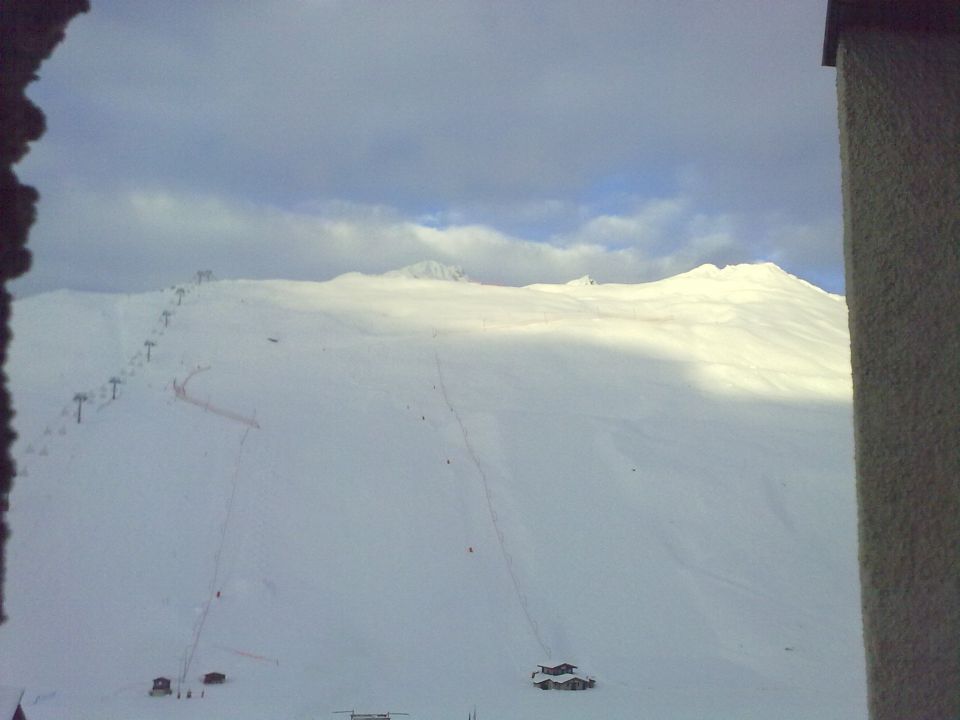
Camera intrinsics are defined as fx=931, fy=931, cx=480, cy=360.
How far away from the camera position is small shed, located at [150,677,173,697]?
36.7 ft

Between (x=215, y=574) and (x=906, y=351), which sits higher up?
(x=906, y=351)

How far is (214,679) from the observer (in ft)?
38.5

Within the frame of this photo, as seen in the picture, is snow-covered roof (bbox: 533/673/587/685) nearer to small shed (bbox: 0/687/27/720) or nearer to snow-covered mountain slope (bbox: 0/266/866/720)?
snow-covered mountain slope (bbox: 0/266/866/720)

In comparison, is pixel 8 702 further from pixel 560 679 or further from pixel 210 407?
pixel 210 407

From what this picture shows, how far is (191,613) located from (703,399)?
47.1 ft

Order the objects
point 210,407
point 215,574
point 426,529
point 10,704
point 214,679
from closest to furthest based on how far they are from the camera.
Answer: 1. point 10,704
2. point 214,679
3. point 215,574
4. point 426,529
5. point 210,407

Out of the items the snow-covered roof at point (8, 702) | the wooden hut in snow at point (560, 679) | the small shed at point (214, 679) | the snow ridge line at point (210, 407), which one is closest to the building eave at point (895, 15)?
the snow-covered roof at point (8, 702)

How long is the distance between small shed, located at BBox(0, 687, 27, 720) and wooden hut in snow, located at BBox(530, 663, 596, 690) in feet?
23.3

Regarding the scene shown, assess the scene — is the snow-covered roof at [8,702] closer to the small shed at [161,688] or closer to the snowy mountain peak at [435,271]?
the small shed at [161,688]

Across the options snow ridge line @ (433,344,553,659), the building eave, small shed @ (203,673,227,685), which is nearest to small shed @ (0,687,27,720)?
small shed @ (203,673,227,685)

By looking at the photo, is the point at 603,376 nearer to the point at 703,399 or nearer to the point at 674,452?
the point at 703,399

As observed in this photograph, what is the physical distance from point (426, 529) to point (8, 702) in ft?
34.1

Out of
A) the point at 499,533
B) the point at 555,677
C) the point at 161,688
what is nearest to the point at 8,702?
the point at 161,688

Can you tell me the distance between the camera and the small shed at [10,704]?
242 inches
